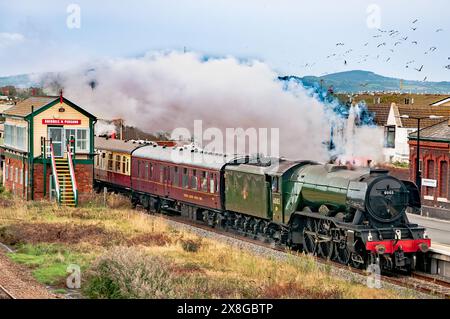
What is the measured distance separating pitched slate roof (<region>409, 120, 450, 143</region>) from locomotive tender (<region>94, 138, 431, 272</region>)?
47.7ft

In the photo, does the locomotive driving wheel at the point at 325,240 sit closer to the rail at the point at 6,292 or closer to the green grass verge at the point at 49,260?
the green grass verge at the point at 49,260

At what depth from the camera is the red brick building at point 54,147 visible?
4003cm

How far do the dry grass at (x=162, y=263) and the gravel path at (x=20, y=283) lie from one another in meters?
1.15

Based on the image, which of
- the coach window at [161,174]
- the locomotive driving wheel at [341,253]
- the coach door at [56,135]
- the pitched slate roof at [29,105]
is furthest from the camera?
the pitched slate roof at [29,105]

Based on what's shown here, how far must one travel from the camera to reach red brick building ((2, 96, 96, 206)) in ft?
131

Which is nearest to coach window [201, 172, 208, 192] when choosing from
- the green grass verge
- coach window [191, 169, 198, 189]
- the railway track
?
coach window [191, 169, 198, 189]

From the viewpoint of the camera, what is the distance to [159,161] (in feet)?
128

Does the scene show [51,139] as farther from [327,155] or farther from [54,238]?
[327,155]

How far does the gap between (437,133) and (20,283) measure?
30.4 meters

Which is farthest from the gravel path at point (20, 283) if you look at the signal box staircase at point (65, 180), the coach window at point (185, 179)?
the signal box staircase at point (65, 180)

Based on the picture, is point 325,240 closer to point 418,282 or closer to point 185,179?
point 418,282

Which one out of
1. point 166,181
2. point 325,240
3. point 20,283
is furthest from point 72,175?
point 20,283

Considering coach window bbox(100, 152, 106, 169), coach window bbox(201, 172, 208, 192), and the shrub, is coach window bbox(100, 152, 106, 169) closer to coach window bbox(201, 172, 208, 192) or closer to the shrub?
coach window bbox(201, 172, 208, 192)
